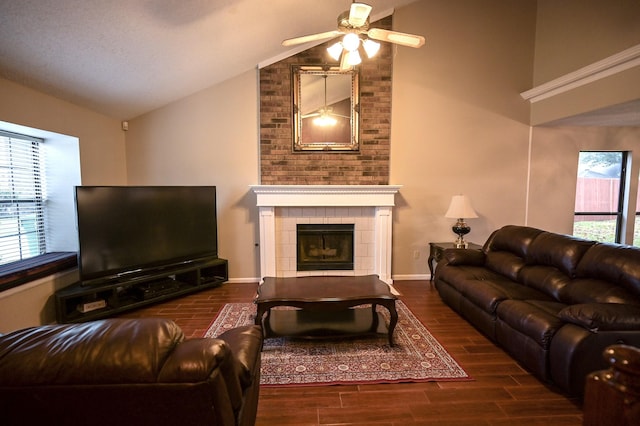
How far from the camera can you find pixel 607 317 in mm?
1895

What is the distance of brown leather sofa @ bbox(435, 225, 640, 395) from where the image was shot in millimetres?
1902

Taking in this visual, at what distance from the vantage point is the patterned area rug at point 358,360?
2220mm

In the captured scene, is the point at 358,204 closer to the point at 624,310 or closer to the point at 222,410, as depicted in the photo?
the point at 624,310

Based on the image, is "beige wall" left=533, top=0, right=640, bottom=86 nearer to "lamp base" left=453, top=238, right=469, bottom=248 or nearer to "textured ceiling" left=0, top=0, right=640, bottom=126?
"textured ceiling" left=0, top=0, right=640, bottom=126

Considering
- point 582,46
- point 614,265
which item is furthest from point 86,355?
point 582,46

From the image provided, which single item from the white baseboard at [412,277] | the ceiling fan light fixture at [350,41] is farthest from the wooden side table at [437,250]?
the ceiling fan light fixture at [350,41]

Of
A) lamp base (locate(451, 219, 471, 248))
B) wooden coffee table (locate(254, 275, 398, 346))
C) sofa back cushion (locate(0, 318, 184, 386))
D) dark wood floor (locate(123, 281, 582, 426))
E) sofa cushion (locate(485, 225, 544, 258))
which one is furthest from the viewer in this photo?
lamp base (locate(451, 219, 471, 248))

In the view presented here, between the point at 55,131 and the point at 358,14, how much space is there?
306 centimetres

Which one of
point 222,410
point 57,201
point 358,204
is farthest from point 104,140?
point 222,410

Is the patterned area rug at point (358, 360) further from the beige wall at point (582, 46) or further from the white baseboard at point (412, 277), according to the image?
the beige wall at point (582, 46)

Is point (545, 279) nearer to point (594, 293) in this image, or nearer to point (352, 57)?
point (594, 293)

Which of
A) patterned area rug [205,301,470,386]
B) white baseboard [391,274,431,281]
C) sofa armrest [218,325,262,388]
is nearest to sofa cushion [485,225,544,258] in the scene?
white baseboard [391,274,431,281]

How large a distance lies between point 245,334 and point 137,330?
0.73 m

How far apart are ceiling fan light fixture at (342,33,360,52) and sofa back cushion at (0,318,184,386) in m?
2.34
